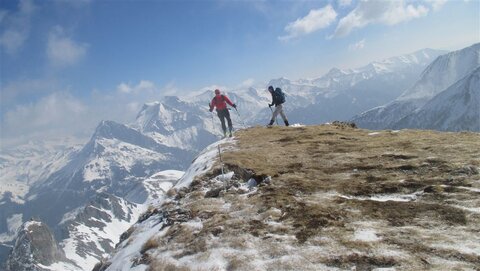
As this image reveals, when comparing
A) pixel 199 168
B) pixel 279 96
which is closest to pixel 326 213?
pixel 199 168

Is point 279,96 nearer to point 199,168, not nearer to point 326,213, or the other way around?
point 199,168

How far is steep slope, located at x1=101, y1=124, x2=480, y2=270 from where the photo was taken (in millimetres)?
11805

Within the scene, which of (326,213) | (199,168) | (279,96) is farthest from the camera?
(279,96)

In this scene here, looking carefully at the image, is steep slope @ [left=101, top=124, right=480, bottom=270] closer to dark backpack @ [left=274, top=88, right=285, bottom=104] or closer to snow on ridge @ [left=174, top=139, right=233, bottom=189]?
snow on ridge @ [left=174, top=139, right=233, bottom=189]

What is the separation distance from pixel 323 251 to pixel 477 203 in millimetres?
5825

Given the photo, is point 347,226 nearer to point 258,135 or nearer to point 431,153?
point 431,153

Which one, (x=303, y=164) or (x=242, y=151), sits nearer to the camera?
(x=303, y=164)

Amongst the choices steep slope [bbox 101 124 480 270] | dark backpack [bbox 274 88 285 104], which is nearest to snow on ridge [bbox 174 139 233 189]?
steep slope [bbox 101 124 480 270]

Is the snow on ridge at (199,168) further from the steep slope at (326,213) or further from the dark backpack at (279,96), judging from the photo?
the dark backpack at (279,96)

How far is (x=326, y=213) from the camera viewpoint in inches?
588

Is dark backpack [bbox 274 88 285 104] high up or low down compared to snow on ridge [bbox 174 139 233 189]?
up

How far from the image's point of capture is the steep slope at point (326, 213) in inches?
465

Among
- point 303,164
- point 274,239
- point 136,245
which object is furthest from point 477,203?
point 136,245

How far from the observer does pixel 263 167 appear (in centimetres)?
2259
